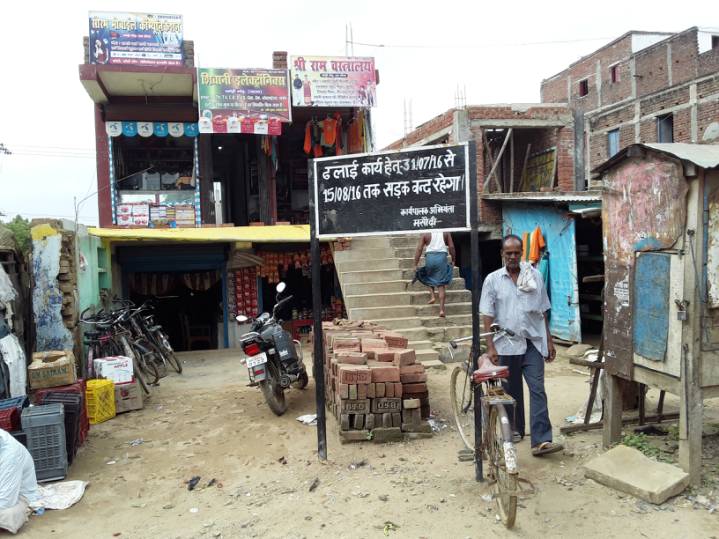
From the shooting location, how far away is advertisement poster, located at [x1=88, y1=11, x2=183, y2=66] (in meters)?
11.7

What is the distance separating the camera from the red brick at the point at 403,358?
5.37 m

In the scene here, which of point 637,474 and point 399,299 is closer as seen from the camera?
point 637,474

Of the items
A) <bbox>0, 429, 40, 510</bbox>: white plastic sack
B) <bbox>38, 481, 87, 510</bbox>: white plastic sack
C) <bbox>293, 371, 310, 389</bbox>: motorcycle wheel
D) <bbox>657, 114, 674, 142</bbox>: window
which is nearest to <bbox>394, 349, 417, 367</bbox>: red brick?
<bbox>293, 371, 310, 389</bbox>: motorcycle wheel

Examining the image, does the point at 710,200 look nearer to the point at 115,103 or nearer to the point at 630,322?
the point at 630,322

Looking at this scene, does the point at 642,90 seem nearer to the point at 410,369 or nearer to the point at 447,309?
the point at 447,309

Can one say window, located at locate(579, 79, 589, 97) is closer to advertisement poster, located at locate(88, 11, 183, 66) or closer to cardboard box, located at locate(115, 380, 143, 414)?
advertisement poster, located at locate(88, 11, 183, 66)

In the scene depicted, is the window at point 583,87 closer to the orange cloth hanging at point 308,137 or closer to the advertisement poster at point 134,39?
the orange cloth hanging at point 308,137

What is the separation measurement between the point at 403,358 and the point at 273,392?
169cm

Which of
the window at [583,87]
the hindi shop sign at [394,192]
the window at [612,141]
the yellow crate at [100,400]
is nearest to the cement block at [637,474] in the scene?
the hindi shop sign at [394,192]

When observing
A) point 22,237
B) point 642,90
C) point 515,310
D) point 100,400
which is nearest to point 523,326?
point 515,310

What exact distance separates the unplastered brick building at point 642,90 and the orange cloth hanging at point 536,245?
10.7ft

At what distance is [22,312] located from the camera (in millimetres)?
7254

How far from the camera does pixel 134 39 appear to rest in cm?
1180

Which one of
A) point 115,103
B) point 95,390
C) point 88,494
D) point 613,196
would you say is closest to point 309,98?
point 115,103
